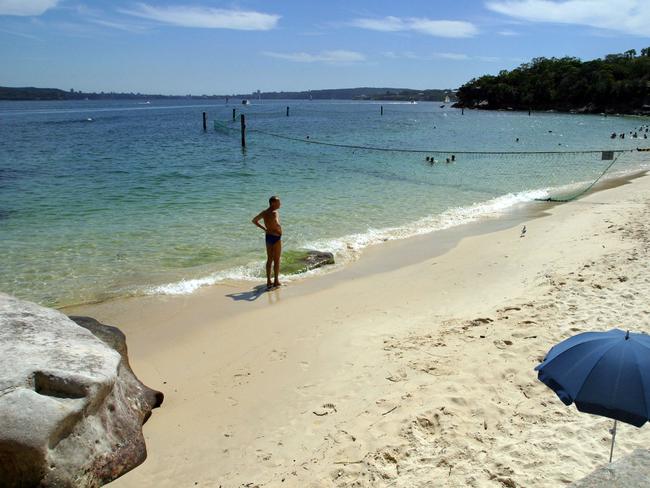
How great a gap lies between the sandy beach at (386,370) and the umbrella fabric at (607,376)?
975mm

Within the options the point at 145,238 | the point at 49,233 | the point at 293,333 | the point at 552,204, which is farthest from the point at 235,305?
the point at 552,204

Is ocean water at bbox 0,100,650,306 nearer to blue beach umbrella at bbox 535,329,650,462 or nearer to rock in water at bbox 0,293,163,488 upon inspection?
rock in water at bbox 0,293,163,488

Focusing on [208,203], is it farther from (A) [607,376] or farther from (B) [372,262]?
(A) [607,376]

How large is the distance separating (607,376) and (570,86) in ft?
472

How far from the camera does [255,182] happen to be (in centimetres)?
2420

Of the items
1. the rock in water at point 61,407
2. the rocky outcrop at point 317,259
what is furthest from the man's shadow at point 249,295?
the rock in water at point 61,407

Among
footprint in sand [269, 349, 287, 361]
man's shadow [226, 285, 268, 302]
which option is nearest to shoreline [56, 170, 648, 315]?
man's shadow [226, 285, 268, 302]

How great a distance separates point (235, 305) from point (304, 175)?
17.3m

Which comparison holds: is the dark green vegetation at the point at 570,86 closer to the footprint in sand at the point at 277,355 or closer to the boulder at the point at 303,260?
the boulder at the point at 303,260

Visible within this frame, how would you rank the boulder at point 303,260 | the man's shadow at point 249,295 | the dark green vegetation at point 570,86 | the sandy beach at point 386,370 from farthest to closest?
the dark green vegetation at point 570,86, the boulder at point 303,260, the man's shadow at point 249,295, the sandy beach at point 386,370

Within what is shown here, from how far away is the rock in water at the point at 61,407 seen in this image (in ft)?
13.5

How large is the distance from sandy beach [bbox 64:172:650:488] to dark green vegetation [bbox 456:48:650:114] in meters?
117

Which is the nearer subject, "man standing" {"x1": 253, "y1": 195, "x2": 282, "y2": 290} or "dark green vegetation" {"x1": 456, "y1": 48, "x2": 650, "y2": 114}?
"man standing" {"x1": 253, "y1": 195, "x2": 282, "y2": 290}

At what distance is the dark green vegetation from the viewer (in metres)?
112
